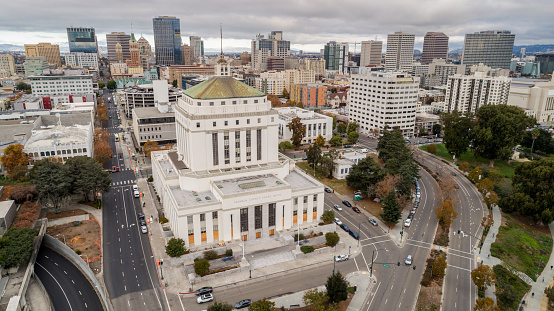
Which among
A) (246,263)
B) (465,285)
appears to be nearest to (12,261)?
(246,263)

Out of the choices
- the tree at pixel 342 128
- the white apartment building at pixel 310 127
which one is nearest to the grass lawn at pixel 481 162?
the tree at pixel 342 128

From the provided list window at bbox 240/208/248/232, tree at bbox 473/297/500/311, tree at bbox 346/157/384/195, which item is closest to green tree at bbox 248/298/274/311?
window at bbox 240/208/248/232

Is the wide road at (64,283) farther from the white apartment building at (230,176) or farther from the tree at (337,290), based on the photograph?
the tree at (337,290)

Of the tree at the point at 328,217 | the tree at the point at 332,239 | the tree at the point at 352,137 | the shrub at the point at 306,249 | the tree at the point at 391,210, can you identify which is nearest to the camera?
the shrub at the point at 306,249

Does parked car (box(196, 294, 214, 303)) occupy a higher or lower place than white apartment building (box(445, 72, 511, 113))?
lower

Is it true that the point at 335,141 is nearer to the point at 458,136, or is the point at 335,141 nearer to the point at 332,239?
the point at 458,136

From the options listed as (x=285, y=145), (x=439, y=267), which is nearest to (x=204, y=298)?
(x=439, y=267)

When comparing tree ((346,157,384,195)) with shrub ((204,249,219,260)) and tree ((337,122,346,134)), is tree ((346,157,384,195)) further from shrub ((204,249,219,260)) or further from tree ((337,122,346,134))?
tree ((337,122,346,134))
